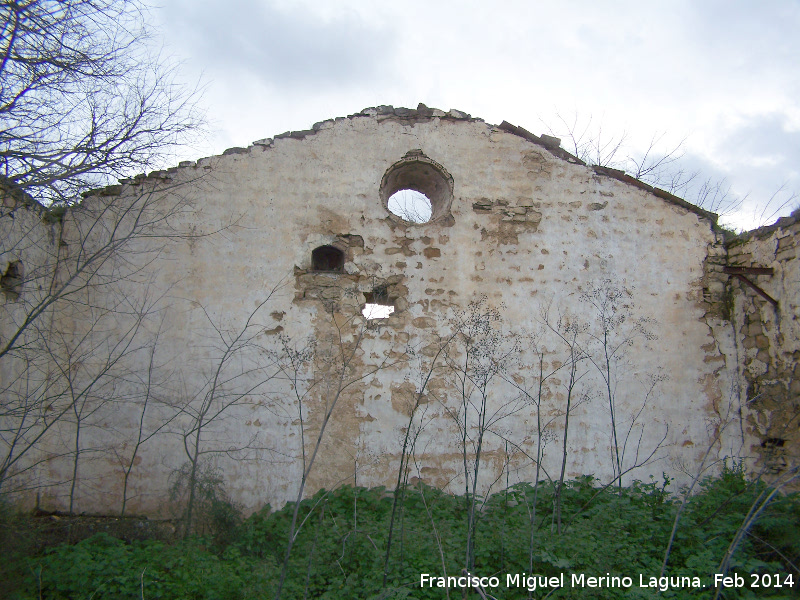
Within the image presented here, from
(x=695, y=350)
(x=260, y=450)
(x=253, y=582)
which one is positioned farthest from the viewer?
(x=695, y=350)

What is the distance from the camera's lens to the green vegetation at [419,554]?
3.92 meters

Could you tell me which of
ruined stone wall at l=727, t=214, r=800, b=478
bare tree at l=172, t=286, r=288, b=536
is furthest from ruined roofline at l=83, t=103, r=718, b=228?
bare tree at l=172, t=286, r=288, b=536

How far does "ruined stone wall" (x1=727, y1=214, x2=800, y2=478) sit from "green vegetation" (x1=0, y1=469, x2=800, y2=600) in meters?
1.27

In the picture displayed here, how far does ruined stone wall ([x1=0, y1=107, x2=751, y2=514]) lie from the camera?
596cm

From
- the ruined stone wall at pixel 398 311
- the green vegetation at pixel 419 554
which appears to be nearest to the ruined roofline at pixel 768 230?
the ruined stone wall at pixel 398 311

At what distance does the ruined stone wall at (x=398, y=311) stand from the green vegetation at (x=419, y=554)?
828 millimetres

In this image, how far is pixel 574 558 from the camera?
4188 mm

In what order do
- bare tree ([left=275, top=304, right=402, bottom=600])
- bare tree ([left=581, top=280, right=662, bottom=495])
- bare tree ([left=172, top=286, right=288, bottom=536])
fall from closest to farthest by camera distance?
bare tree ([left=172, top=286, right=288, bottom=536]), bare tree ([left=275, top=304, right=402, bottom=600]), bare tree ([left=581, top=280, right=662, bottom=495])

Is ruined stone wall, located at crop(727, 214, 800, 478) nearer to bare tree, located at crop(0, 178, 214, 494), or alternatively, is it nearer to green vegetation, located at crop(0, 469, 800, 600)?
green vegetation, located at crop(0, 469, 800, 600)

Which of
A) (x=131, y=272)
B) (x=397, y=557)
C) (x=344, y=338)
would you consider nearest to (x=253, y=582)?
(x=397, y=557)

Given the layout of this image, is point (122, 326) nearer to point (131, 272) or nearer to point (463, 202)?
point (131, 272)

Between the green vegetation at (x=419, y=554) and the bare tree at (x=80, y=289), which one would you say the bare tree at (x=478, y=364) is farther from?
the bare tree at (x=80, y=289)

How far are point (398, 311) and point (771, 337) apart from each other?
4225 mm

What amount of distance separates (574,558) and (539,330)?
286 centimetres
